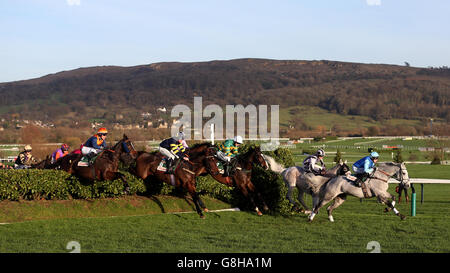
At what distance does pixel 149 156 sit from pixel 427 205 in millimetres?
11000

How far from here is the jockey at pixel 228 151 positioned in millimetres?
13430

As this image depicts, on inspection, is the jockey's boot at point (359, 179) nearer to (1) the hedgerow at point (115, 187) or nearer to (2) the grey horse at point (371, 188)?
(2) the grey horse at point (371, 188)

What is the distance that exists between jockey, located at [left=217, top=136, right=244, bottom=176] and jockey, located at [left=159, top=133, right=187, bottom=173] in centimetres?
90

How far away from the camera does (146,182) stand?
14078 millimetres

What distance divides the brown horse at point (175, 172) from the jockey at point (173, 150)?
0.45 ft

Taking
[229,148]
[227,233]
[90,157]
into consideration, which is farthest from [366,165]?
[90,157]

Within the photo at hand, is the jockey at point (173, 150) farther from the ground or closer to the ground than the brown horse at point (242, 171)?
farther from the ground

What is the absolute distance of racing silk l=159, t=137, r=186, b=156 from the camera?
13.4 meters

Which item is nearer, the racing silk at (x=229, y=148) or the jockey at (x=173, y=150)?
the jockey at (x=173, y=150)

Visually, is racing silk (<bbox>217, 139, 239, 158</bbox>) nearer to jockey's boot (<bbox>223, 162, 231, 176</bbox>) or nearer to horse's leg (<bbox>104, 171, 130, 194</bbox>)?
jockey's boot (<bbox>223, 162, 231, 176</bbox>)

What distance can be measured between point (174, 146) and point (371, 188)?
460cm

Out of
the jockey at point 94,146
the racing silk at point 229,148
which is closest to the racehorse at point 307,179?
the racing silk at point 229,148
